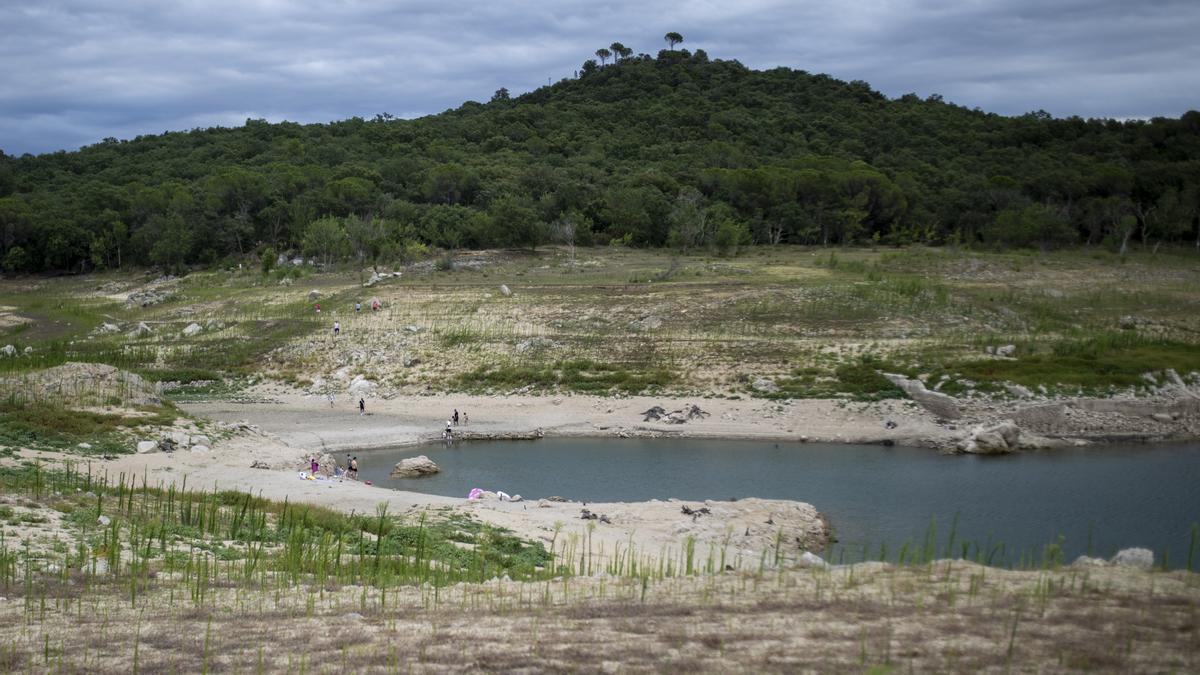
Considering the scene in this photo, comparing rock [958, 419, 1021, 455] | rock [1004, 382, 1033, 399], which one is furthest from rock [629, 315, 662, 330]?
rock [958, 419, 1021, 455]

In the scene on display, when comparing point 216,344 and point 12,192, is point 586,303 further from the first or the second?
point 12,192

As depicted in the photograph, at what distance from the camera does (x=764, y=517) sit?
24.6m

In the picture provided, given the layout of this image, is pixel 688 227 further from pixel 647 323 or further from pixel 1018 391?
pixel 1018 391

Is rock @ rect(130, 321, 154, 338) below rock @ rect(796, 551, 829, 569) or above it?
above

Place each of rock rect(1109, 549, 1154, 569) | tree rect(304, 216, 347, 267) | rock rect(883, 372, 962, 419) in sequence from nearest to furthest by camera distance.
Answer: rock rect(1109, 549, 1154, 569) → rock rect(883, 372, 962, 419) → tree rect(304, 216, 347, 267)

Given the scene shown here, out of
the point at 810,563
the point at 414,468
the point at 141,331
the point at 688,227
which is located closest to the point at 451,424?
the point at 414,468

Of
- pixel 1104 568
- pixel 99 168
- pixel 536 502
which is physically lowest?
pixel 536 502

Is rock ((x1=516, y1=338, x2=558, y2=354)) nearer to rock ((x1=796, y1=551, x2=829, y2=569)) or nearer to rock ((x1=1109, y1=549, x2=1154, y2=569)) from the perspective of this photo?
rock ((x1=796, y1=551, x2=829, y2=569))

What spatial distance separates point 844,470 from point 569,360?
1930 cm

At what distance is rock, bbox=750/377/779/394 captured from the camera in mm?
42250

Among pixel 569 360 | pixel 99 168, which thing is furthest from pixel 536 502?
pixel 99 168

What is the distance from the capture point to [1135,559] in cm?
1659

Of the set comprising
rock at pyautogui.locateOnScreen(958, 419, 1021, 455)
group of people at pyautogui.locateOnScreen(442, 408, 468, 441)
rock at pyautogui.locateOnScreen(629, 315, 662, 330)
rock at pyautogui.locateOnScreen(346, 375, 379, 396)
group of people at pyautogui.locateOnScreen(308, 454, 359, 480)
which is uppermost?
rock at pyautogui.locateOnScreen(629, 315, 662, 330)

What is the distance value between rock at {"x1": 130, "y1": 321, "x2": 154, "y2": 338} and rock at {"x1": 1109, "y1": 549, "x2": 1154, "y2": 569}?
5839cm
